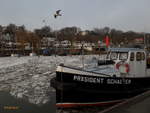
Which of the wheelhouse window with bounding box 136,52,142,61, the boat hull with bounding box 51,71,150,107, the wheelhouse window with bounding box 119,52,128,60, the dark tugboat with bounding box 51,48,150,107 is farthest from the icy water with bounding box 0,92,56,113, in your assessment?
the wheelhouse window with bounding box 136,52,142,61

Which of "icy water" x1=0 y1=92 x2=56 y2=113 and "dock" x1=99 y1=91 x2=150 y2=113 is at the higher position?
"dock" x1=99 y1=91 x2=150 y2=113

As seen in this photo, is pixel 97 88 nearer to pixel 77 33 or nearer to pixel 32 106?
pixel 32 106

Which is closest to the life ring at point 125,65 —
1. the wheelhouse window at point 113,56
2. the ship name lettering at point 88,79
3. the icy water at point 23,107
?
the wheelhouse window at point 113,56

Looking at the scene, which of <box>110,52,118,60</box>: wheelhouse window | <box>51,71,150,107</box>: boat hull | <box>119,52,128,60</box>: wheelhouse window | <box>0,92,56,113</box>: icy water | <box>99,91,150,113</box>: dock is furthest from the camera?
<box>110,52,118,60</box>: wheelhouse window

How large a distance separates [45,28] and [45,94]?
126m

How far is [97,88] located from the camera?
1062cm

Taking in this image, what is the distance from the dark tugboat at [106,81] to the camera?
10367 mm

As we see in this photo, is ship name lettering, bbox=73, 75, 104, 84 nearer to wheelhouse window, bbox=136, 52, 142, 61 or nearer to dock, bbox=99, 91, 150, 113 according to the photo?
dock, bbox=99, 91, 150, 113

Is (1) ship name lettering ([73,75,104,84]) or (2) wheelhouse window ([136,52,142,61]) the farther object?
(2) wheelhouse window ([136,52,142,61])

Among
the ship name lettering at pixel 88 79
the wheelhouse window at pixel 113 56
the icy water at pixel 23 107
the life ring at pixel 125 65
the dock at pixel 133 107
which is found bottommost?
the icy water at pixel 23 107

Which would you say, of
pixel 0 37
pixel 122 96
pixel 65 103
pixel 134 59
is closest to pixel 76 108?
pixel 65 103

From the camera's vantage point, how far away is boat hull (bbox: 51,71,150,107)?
10344 mm

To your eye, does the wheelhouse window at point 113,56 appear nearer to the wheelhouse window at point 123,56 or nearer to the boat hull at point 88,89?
the wheelhouse window at point 123,56

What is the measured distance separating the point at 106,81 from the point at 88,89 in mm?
997
